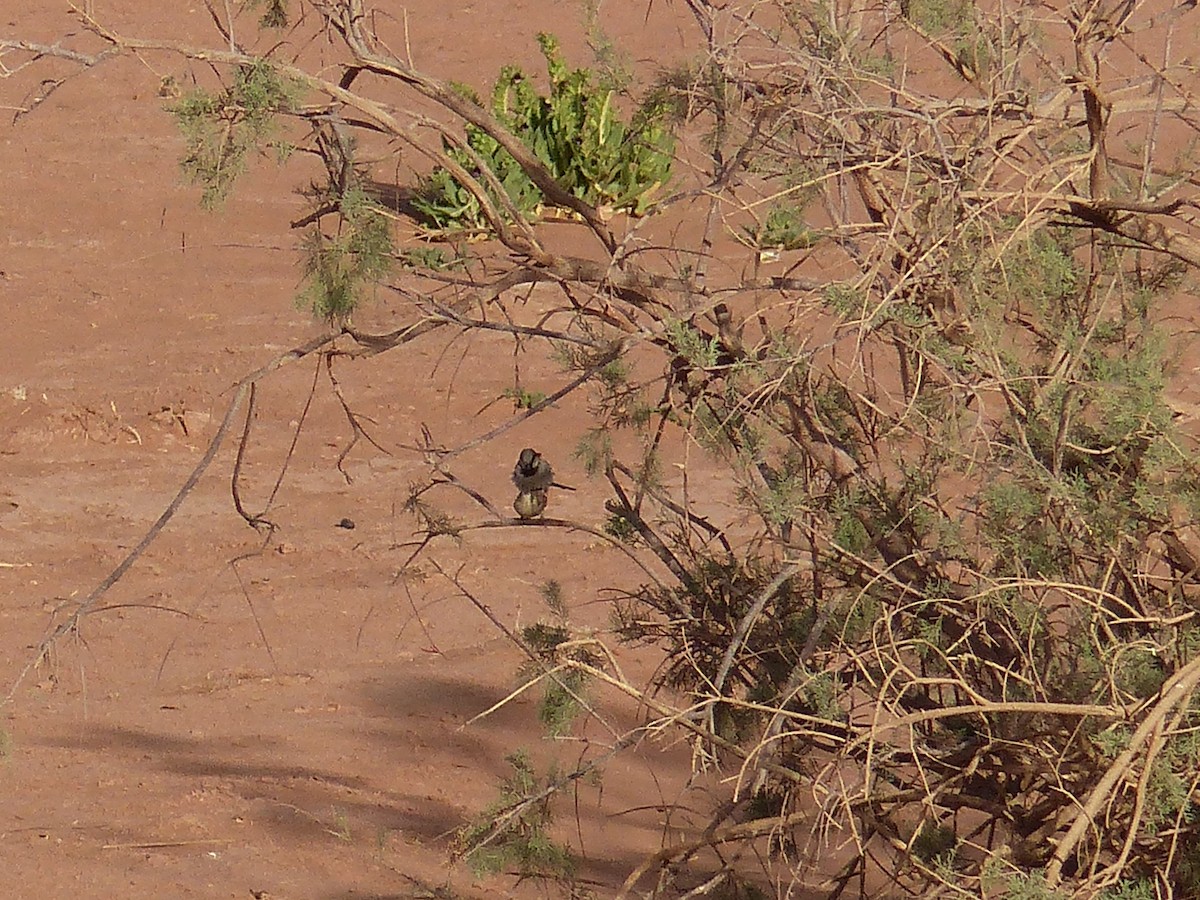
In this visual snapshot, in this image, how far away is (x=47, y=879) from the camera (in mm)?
4559

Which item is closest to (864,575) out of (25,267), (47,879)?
(47,879)

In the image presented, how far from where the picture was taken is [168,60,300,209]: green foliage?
9.82ft

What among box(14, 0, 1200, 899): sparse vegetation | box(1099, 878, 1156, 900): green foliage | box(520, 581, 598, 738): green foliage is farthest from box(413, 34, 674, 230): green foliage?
box(1099, 878, 1156, 900): green foliage

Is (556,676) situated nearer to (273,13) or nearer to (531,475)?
(273,13)

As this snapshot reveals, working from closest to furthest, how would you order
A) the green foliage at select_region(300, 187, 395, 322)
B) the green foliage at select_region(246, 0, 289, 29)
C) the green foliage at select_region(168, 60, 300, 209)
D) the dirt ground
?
the green foliage at select_region(168, 60, 300, 209) < the green foliage at select_region(300, 187, 395, 322) < the green foliage at select_region(246, 0, 289, 29) < the dirt ground

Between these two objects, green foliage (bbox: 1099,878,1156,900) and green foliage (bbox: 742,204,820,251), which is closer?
green foliage (bbox: 1099,878,1156,900)

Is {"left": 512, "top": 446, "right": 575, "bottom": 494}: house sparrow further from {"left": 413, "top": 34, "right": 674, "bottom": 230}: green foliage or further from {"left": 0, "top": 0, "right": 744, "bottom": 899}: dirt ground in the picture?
{"left": 413, "top": 34, "right": 674, "bottom": 230}: green foliage

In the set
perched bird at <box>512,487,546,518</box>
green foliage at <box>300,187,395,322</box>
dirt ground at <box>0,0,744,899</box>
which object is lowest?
dirt ground at <box>0,0,744,899</box>

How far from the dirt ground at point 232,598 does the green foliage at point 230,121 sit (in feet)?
0.69

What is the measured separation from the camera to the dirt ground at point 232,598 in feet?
16.1

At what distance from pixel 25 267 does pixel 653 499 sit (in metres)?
8.07

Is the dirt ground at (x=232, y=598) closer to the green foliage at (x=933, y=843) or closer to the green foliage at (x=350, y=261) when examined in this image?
the green foliage at (x=350, y=261)

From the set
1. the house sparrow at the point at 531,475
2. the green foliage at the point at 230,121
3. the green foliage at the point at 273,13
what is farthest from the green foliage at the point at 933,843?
the house sparrow at the point at 531,475

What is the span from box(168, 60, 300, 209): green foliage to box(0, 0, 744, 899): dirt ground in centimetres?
21
